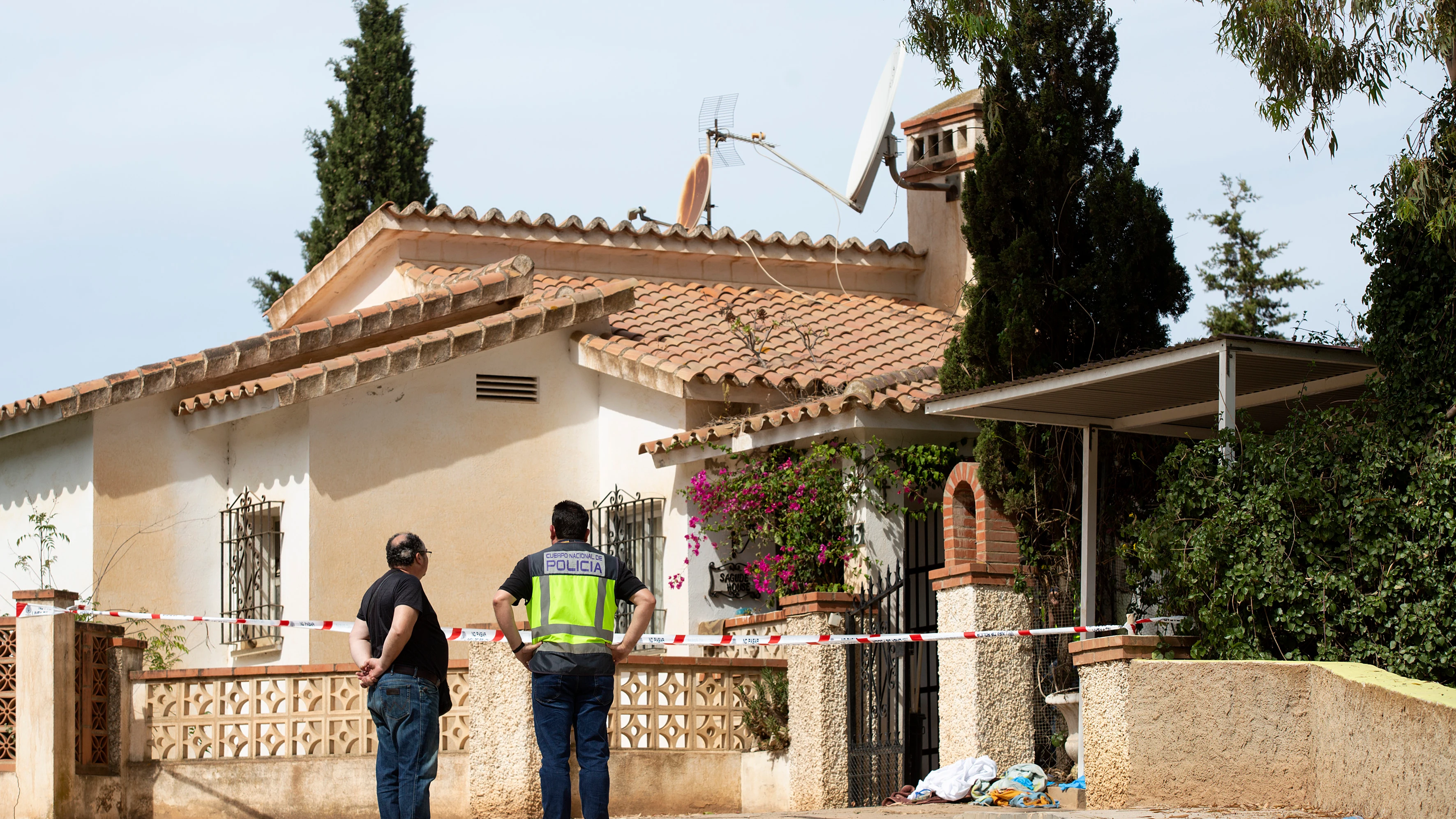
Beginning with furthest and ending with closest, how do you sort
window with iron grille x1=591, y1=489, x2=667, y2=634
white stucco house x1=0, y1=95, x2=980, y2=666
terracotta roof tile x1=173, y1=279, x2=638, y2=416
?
window with iron grille x1=591, y1=489, x2=667, y2=634 < white stucco house x1=0, y1=95, x2=980, y2=666 < terracotta roof tile x1=173, y1=279, x2=638, y2=416

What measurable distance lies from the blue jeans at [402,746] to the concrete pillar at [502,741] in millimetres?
3021

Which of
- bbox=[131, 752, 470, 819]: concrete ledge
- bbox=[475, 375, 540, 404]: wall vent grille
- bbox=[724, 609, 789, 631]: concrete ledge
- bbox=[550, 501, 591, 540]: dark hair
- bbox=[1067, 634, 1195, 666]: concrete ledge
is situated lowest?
bbox=[131, 752, 470, 819]: concrete ledge

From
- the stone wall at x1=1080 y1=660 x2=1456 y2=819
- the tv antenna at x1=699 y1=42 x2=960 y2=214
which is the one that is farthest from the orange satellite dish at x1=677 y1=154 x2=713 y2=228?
the stone wall at x1=1080 y1=660 x2=1456 y2=819

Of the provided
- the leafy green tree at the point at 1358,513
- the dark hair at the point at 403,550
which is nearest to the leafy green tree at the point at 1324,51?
the leafy green tree at the point at 1358,513

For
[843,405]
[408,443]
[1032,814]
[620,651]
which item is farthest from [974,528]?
[408,443]

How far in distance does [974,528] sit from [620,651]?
4.89 meters

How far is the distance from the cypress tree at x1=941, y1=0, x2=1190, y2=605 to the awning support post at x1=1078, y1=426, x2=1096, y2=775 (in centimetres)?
48

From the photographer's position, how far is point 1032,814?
9750 millimetres

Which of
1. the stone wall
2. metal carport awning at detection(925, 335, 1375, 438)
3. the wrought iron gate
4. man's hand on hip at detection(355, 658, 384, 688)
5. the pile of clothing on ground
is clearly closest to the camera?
man's hand on hip at detection(355, 658, 384, 688)

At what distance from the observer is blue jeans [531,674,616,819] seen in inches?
319

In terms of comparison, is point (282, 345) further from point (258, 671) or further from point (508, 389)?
point (258, 671)

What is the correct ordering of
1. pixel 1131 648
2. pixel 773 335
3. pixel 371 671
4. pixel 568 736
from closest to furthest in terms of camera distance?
pixel 568 736 → pixel 371 671 → pixel 1131 648 → pixel 773 335

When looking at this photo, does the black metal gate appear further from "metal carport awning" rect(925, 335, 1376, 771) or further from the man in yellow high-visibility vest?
the man in yellow high-visibility vest

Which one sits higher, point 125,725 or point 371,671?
point 371,671
